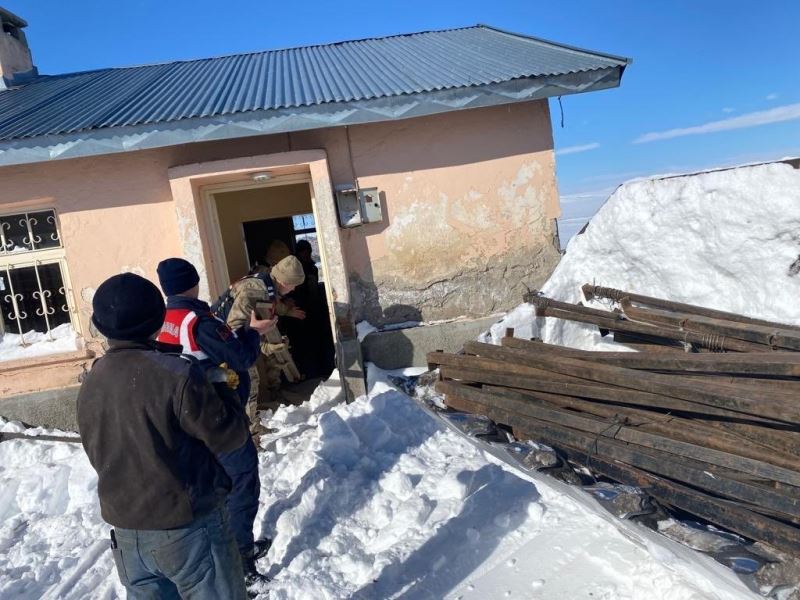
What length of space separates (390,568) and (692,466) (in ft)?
5.21

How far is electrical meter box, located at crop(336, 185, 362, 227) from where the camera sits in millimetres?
5355

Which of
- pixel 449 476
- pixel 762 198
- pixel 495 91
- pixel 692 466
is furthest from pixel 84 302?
pixel 762 198

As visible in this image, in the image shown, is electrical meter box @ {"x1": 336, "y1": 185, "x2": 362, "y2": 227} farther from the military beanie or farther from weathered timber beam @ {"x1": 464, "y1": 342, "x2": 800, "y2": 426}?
weathered timber beam @ {"x1": 464, "y1": 342, "x2": 800, "y2": 426}

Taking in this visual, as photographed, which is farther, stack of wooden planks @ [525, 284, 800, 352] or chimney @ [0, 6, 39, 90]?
chimney @ [0, 6, 39, 90]

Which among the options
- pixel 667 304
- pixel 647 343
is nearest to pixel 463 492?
pixel 647 343

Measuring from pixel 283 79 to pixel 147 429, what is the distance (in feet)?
16.8

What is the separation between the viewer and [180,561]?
205 centimetres

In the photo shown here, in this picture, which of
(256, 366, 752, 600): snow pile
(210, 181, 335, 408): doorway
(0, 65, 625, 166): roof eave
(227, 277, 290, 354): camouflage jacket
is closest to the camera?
(256, 366, 752, 600): snow pile

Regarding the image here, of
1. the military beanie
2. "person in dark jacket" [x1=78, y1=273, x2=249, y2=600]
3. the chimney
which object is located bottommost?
"person in dark jacket" [x1=78, y1=273, x2=249, y2=600]

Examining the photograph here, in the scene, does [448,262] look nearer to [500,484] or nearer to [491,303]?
[491,303]

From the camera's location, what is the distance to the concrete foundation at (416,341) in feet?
18.0

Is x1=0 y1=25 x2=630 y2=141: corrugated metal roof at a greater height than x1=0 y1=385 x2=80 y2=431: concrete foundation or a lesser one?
greater

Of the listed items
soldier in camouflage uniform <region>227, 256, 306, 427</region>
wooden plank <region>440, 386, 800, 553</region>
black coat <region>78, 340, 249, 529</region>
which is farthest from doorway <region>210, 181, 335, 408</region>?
black coat <region>78, 340, 249, 529</region>

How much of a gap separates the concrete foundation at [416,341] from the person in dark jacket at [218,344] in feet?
7.75
